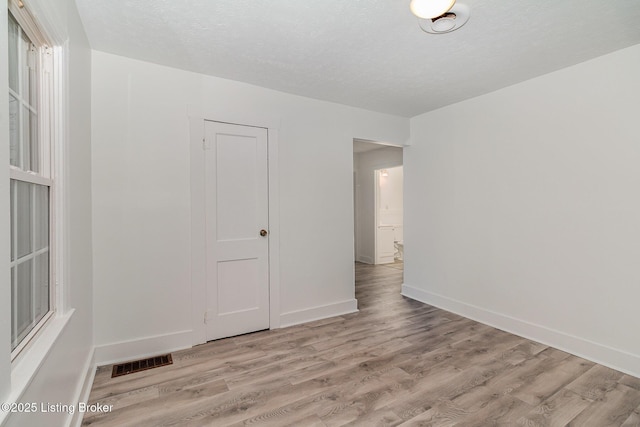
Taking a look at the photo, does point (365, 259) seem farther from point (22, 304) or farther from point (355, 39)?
point (22, 304)

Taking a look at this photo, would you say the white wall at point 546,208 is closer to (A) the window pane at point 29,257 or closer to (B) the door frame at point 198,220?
(B) the door frame at point 198,220

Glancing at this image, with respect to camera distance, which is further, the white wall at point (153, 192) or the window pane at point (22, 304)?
the white wall at point (153, 192)

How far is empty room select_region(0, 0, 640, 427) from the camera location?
1586 mm

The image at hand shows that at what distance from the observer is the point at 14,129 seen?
1229 mm

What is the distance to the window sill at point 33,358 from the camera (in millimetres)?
969

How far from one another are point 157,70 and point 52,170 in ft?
4.66

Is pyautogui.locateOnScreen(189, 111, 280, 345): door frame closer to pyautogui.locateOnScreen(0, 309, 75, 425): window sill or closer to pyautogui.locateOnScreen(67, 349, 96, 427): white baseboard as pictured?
pyautogui.locateOnScreen(67, 349, 96, 427): white baseboard

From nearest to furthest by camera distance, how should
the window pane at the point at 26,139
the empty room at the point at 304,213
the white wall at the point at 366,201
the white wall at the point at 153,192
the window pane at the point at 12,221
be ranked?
the window pane at the point at 12,221
the window pane at the point at 26,139
the empty room at the point at 304,213
the white wall at the point at 153,192
the white wall at the point at 366,201

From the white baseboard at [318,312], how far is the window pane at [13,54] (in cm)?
267

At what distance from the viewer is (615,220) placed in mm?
2373

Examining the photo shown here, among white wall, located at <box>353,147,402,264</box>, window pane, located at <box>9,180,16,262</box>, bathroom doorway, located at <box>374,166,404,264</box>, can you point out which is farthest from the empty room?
bathroom doorway, located at <box>374,166,404,264</box>

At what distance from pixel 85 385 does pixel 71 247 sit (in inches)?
37.8

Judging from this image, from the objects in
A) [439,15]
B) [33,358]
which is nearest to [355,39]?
[439,15]

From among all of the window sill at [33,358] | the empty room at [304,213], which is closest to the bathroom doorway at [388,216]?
the empty room at [304,213]
